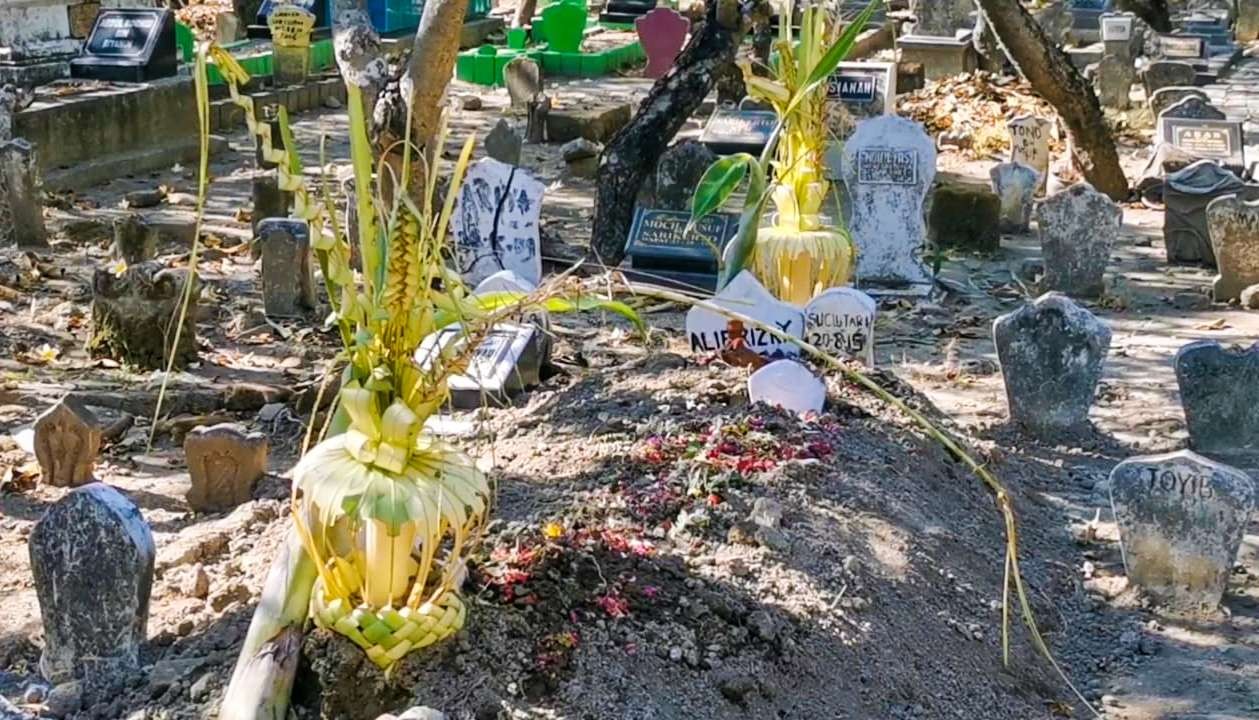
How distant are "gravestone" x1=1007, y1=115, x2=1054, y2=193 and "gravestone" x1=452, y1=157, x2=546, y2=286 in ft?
15.9

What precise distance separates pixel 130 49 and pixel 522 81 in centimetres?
439

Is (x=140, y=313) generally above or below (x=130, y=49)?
below

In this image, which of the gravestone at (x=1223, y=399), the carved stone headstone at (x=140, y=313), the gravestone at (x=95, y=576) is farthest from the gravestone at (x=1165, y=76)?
the gravestone at (x=95, y=576)

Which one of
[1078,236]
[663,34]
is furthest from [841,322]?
[663,34]

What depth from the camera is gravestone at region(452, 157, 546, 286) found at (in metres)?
9.96

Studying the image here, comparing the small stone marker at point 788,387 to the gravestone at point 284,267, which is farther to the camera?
the gravestone at point 284,267

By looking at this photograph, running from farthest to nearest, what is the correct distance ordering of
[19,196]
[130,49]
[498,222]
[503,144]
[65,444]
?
[130,49] → [503,144] → [19,196] → [498,222] → [65,444]

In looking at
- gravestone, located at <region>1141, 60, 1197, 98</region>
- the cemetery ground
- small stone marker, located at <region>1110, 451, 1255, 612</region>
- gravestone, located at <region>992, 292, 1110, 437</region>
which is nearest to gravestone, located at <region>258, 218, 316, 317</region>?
the cemetery ground

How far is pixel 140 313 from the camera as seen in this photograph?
27.5ft

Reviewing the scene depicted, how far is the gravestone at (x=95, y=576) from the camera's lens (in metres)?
4.65

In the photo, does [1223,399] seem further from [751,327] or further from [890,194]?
[890,194]

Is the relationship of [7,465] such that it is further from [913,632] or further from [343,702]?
[913,632]

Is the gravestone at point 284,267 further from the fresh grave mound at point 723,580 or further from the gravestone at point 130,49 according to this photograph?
the gravestone at point 130,49

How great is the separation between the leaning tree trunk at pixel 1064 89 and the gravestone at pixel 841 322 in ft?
20.1
